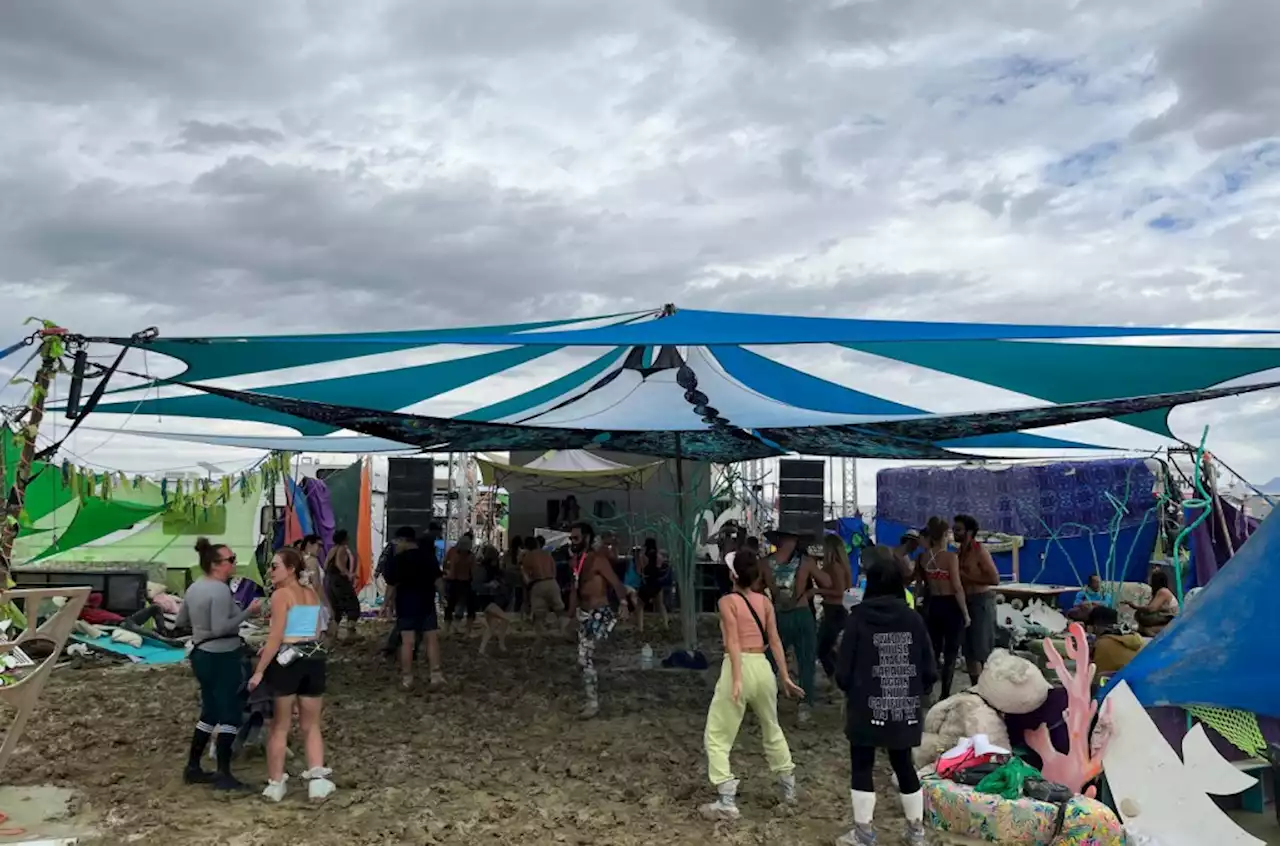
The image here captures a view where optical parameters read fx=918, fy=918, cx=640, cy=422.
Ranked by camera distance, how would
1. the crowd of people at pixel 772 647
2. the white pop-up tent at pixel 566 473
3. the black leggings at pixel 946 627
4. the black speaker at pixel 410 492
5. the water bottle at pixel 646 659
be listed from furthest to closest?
the white pop-up tent at pixel 566 473
the black speaker at pixel 410 492
the water bottle at pixel 646 659
the black leggings at pixel 946 627
the crowd of people at pixel 772 647

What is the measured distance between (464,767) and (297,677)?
1.03 metres

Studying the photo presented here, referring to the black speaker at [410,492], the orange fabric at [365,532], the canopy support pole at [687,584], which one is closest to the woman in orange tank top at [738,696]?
the canopy support pole at [687,584]

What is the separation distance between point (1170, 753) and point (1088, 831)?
1.40ft

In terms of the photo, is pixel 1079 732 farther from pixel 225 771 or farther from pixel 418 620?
pixel 418 620

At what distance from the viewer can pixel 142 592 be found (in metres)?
9.43

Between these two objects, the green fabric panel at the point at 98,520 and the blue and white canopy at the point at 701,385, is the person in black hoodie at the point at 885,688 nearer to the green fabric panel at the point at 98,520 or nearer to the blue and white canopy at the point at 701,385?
the blue and white canopy at the point at 701,385

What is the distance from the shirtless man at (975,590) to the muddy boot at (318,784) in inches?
155

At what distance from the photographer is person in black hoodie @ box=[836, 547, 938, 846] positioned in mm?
3477

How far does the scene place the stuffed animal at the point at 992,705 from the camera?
4.11 meters

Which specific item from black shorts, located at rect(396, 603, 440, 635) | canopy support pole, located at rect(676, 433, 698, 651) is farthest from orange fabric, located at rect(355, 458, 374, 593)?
canopy support pole, located at rect(676, 433, 698, 651)

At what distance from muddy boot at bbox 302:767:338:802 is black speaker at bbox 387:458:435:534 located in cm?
861

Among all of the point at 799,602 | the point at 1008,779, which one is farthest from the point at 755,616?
the point at 799,602

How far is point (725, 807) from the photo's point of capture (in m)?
3.87

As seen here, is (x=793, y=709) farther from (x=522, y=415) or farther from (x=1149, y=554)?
(x=1149, y=554)
